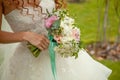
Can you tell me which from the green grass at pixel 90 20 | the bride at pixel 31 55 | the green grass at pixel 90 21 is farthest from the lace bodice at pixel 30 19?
the green grass at pixel 90 20

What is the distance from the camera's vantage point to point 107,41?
9.02 meters

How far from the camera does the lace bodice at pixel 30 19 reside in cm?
381

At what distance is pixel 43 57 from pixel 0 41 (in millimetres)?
454

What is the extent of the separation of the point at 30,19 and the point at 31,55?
0.37m

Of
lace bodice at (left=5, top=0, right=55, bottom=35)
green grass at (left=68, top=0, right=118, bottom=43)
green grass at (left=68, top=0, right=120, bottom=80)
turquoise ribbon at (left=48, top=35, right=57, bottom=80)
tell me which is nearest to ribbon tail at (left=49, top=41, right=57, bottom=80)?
turquoise ribbon at (left=48, top=35, right=57, bottom=80)

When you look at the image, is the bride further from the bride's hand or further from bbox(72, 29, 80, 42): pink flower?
bbox(72, 29, 80, 42): pink flower

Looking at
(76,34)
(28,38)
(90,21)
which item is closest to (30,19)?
(28,38)

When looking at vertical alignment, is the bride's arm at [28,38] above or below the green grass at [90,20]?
above

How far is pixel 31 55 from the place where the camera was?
3986 mm

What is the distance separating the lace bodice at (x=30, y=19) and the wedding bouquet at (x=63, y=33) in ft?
0.45

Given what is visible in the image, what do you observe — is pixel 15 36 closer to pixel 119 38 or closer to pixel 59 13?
pixel 59 13

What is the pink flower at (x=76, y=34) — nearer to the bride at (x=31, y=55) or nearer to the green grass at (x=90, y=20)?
the bride at (x=31, y=55)

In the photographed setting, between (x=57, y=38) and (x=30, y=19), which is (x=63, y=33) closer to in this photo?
(x=57, y=38)

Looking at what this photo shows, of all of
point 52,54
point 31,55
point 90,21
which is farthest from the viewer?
point 90,21
